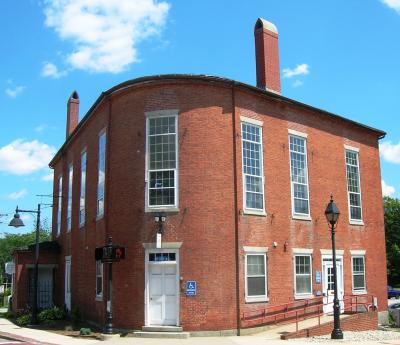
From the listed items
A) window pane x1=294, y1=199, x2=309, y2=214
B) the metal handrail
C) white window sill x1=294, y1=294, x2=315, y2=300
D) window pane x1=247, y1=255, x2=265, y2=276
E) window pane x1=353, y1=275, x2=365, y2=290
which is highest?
window pane x1=294, y1=199, x2=309, y2=214

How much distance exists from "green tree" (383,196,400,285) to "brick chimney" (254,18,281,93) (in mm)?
46648

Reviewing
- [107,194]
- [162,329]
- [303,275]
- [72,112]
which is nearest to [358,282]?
[303,275]

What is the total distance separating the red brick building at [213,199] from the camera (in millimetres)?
19000

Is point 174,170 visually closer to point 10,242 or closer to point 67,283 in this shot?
point 67,283

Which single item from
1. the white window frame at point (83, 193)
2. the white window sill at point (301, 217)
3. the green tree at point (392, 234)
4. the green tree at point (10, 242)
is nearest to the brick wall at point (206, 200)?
the white window sill at point (301, 217)

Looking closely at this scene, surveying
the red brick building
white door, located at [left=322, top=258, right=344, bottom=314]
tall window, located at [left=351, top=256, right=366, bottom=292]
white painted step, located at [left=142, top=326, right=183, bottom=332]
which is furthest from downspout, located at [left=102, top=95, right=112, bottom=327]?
tall window, located at [left=351, top=256, right=366, bottom=292]

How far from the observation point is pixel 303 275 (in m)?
22.0

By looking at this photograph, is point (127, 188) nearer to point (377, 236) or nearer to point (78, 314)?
point (78, 314)

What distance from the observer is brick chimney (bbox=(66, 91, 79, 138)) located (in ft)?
114

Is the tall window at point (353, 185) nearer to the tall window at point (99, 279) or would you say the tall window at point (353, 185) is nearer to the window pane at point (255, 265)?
the window pane at point (255, 265)

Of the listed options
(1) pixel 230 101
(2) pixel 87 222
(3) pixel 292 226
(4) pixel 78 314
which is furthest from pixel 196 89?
(4) pixel 78 314

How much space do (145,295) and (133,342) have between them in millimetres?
2317

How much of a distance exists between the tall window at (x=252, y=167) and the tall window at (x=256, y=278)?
1.88m

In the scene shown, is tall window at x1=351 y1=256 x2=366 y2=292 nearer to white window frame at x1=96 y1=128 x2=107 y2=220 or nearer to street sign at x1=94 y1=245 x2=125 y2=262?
street sign at x1=94 y1=245 x2=125 y2=262
